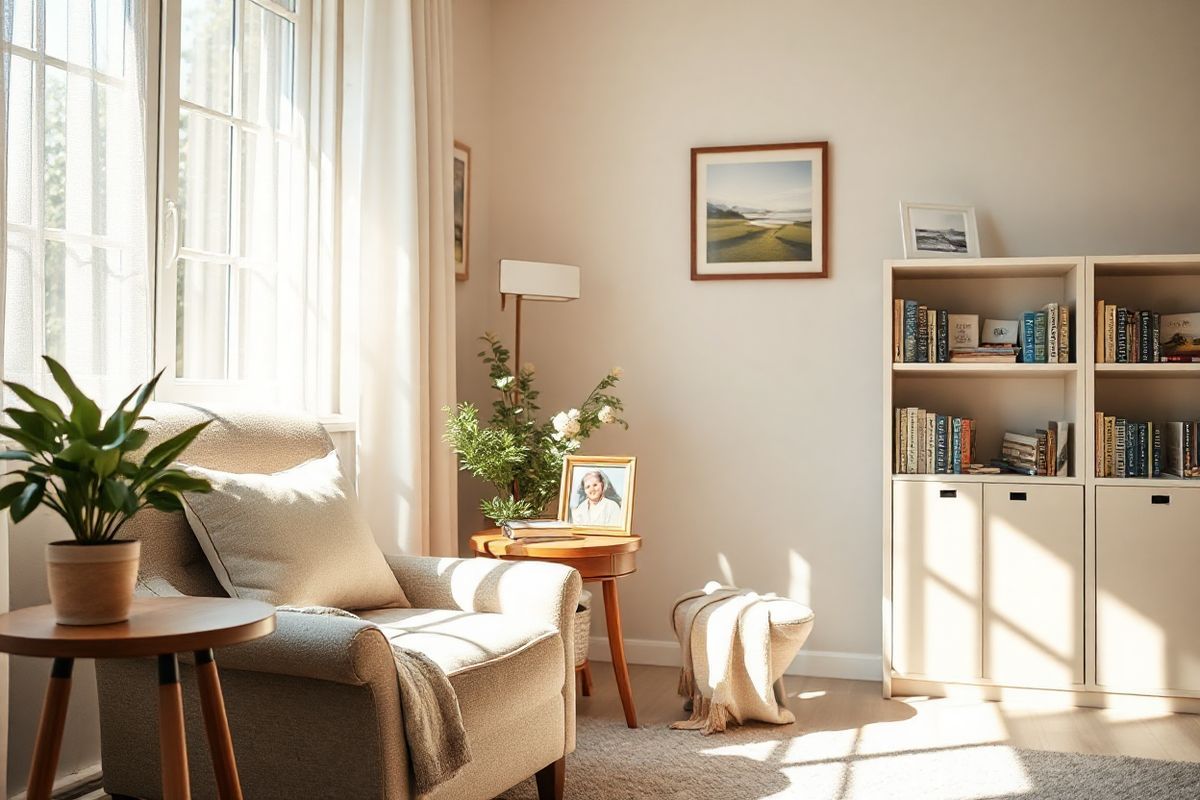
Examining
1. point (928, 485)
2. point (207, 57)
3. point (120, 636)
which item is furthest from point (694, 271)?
point (120, 636)

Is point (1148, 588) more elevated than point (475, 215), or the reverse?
point (475, 215)

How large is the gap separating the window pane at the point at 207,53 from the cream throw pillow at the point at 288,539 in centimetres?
107

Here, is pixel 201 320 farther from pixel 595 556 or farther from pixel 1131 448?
pixel 1131 448

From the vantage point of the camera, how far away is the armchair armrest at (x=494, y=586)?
269 cm

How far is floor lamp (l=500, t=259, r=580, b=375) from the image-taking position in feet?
12.6

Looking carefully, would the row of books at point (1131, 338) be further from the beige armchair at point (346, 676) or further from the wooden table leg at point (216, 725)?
the wooden table leg at point (216, 725)

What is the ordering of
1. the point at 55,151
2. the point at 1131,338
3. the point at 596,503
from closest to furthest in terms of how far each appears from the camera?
the point at 55,151 → the point at 596,503 → the point at 1131,338

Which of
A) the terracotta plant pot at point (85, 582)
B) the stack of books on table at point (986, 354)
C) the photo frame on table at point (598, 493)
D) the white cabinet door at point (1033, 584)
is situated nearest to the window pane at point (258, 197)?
the photo frame on table at point (598, 493)

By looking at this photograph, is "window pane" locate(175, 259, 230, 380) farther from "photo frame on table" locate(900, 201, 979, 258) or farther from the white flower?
"photo frame on table" locate(900, 201, 979, 258)

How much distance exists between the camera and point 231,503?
241 centimetres

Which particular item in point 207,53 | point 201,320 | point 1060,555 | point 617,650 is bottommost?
point 617,650

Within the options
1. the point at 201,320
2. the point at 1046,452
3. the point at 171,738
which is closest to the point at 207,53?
the point at 201,320

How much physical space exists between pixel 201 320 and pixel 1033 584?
271cm

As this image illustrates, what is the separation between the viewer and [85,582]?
1.72 m
